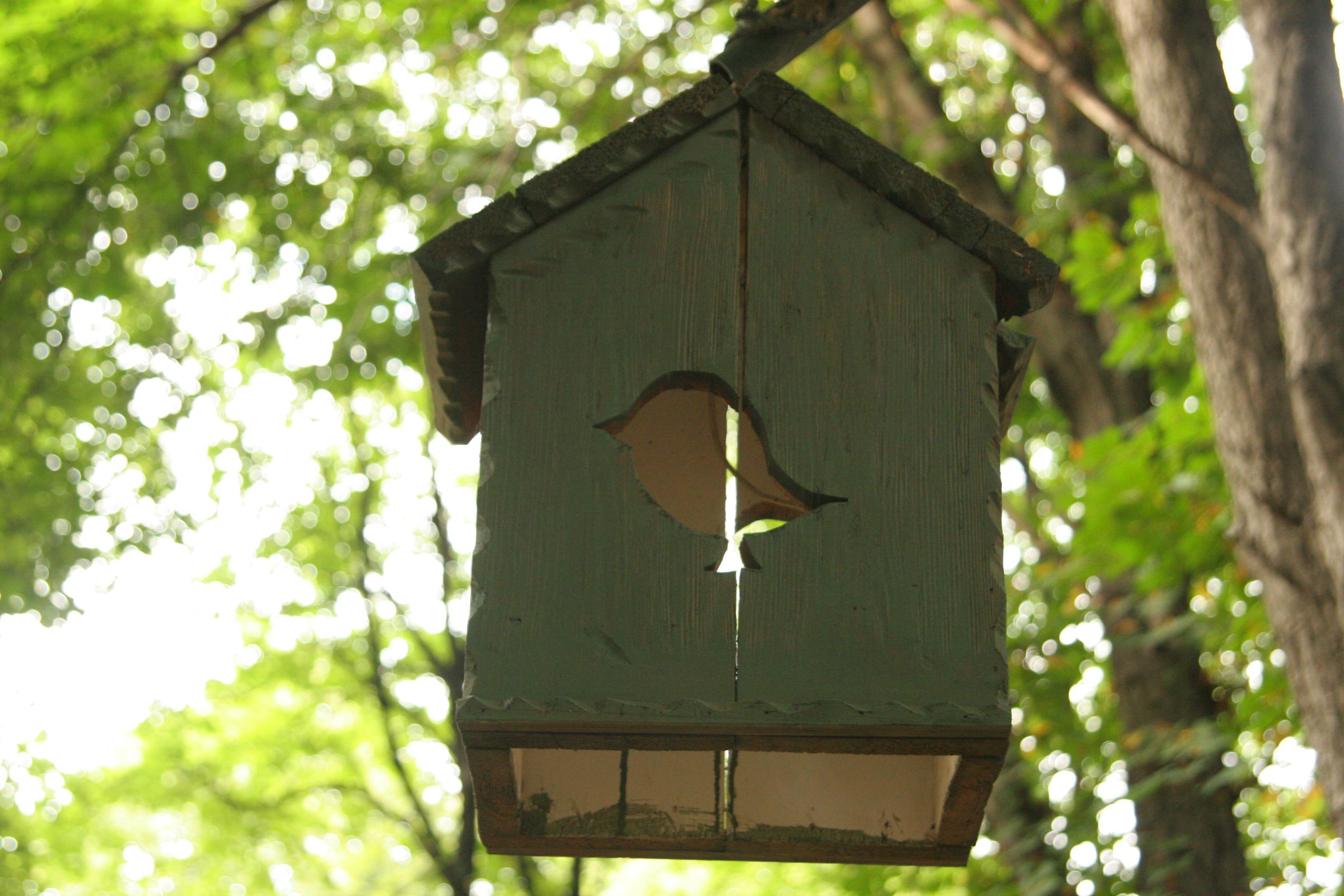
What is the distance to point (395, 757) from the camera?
680 centimetres

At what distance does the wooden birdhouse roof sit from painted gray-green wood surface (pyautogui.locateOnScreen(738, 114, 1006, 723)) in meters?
0.03

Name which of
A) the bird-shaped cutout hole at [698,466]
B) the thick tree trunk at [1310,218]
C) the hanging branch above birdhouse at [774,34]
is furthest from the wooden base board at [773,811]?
the thick tree trunk at [1310,218]

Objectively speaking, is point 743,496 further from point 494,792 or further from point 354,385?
point 354,385

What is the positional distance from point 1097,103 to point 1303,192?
799mm

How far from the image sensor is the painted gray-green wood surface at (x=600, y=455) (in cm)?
147

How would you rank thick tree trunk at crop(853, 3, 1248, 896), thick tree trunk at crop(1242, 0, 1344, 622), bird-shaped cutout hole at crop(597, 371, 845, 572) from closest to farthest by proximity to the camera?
bird-shaped cutout hole at crop(597, 371, 845, 572)
thick tree trunk at crop(1242, 0, 1344, 622)
thick tree trunk at crop(853, 3, 1248, 896)

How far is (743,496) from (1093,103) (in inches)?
84.7

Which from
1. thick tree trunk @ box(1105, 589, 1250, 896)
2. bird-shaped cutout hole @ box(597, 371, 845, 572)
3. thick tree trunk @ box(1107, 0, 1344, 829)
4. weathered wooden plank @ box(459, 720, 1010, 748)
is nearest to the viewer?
weathered wooden plank @ box(459, 720, 1010, 748)

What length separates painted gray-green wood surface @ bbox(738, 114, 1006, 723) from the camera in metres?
1.46

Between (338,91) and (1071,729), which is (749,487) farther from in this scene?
(338,91)

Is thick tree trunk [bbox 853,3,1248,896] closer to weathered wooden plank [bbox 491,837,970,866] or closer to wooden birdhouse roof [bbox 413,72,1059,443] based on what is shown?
weathered wooden plank [bbox 491,837,970,866]

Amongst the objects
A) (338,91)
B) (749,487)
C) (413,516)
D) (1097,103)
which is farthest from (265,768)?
(749,487)

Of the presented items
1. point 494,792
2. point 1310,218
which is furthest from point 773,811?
point 1310,218

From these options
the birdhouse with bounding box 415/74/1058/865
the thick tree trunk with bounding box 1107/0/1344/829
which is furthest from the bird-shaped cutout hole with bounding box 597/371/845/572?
the thick tree trunk with bounding box 1107/0/1344/829
